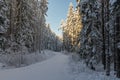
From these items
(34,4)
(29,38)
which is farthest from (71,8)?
(29,38)

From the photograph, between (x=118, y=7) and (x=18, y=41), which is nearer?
(x=118, y=7)

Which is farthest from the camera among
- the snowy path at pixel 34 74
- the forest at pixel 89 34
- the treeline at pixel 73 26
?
the treeline at pixel 73 26

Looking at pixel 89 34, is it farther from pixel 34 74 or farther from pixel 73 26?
pixel 73 26

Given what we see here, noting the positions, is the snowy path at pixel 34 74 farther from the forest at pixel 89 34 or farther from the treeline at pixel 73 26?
the treeline at pixel 73 26

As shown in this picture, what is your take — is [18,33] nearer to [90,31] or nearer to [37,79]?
[90,31]

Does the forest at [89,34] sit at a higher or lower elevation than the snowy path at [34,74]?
higher

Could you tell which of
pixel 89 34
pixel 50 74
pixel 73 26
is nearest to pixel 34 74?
pixel 50 74

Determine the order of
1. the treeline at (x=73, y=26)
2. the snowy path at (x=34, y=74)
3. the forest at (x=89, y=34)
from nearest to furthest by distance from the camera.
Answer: the snowy path at (x=34, y=74) < the forest at (x=89, y=34) < the treeline at (x=73, y=26)

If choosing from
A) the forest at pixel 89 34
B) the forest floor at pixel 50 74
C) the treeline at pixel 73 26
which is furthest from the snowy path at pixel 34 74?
the treeline at pixel 73 26

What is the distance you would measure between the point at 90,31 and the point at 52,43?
108 metres

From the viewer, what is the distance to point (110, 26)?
19.2m

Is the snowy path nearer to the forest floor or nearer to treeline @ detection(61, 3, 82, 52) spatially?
the forest floor

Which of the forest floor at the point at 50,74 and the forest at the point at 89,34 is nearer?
the forest floor at the point at 50,74

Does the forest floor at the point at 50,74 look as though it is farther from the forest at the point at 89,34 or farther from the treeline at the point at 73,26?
the treeline at the point at 73,26
